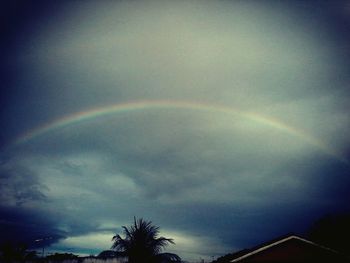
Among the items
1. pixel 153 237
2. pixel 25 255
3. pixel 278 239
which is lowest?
pixel 278 239

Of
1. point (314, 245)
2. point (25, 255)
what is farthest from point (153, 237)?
point (25, 255)

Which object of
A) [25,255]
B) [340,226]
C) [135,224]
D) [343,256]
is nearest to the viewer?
[343,256]

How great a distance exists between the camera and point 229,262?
995 inches

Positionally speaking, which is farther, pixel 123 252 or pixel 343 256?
pixel 123 252

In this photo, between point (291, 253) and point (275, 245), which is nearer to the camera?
point (291, 253)

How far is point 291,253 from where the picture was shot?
25.7 meters

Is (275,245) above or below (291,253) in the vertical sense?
above

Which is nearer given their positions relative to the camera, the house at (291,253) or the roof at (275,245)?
the roof at (275,245)

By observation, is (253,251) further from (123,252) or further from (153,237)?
(123,252)

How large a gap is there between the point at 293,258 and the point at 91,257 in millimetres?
17941

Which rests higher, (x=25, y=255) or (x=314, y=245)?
(x=25, y=255)

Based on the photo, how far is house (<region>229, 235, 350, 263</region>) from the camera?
25375 millimetres

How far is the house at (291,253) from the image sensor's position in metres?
25.4

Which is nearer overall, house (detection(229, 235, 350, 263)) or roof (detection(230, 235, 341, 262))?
roof (detection(230, 235, 341, 262))
